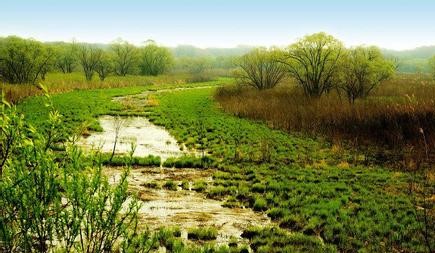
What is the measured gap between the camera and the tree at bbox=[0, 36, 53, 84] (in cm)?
4169

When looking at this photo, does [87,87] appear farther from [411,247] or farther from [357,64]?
[411,247]

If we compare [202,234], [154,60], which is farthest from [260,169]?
[154,60]

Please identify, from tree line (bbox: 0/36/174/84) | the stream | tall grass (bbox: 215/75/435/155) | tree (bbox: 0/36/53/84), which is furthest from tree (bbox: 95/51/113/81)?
the stream

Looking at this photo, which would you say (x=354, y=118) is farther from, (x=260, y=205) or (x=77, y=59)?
(x=77, y=59)

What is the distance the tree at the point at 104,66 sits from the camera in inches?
2463

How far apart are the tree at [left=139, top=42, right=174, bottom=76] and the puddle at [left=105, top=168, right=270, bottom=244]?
7037cm

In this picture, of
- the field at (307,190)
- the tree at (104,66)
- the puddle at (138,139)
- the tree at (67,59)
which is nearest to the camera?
the field at (307,190)

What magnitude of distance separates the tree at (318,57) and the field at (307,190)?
41.3ft

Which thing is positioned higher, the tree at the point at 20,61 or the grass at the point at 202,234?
the tree at the point at 20,61

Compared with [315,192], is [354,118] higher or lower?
higher

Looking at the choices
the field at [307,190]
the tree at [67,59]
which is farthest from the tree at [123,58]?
the field at [307,190]

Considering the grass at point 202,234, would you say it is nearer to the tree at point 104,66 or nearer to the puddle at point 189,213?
the puddle at point 189,213

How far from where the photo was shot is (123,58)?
74.4 meters

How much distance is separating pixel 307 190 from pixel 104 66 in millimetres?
60625
